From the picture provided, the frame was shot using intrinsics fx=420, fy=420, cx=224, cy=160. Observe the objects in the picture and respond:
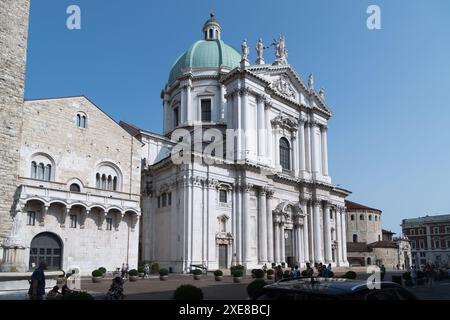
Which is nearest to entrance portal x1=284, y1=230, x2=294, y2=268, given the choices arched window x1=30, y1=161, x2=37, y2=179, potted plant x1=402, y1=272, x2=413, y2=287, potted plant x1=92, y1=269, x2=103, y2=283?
potted plant x1=402, y1=272, x2=413, y2=287

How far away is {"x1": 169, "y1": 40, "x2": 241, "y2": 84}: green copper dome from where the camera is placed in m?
57.4

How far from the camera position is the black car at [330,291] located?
604 cm

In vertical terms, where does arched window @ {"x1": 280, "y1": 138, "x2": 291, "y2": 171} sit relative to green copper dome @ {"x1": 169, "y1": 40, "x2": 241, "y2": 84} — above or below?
below

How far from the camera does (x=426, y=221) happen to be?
104m

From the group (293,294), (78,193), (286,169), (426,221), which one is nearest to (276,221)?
(286,169)

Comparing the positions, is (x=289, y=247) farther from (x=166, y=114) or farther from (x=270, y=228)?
(x=166, y=114)

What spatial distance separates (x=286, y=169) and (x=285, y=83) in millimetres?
10945

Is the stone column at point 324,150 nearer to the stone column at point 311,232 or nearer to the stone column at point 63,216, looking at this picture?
the stone column at point 311,232

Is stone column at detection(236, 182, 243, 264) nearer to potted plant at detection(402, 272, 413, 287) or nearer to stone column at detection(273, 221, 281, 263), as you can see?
stone column at detection(273, 221, 281, 263)

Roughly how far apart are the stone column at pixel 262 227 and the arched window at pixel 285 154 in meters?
7.58

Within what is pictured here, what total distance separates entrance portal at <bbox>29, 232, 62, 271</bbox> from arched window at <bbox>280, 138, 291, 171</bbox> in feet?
93.3

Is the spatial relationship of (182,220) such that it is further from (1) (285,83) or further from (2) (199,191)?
(1) (285,83)

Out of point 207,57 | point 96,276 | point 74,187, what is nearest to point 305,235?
point 207,57
